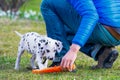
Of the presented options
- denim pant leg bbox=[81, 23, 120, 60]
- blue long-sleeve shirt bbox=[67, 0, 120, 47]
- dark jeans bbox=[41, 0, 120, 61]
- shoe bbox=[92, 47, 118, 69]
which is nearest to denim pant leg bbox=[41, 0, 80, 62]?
dark jeans bbox=[41, 0, 120, 61]

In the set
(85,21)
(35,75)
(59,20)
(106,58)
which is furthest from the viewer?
(106,58)

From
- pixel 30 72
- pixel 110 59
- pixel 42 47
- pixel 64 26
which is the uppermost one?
pixel 64 26

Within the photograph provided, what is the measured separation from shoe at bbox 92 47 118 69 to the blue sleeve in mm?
1087

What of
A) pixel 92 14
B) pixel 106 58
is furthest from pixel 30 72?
pixel 92 14

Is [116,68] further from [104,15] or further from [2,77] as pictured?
[2,77]

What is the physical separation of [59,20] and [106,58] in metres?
0.71

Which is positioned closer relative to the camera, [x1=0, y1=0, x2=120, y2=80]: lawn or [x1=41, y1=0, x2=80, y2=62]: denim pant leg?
[x1=0, y1=0, x2=120, y2=80]: lawn

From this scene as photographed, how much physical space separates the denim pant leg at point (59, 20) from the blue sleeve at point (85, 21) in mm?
640

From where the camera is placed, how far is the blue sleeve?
4.49 m

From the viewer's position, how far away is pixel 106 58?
5.77 metres

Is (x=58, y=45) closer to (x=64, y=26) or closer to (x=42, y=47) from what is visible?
(x=42, y=47)

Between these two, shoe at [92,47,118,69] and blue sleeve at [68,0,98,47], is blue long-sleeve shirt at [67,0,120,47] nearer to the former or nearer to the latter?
blue sleeve at [68,0,98,47]

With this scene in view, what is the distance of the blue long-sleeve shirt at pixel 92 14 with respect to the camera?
453cm

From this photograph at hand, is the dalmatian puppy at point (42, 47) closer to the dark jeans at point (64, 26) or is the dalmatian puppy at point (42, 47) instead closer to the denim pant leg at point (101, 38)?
the dark jeans at point (64, 26)
